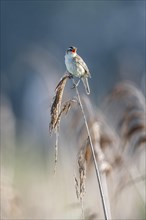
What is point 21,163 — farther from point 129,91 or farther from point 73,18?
point 73,18

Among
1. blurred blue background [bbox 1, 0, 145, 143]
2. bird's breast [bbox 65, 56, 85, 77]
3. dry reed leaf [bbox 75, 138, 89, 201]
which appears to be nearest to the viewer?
dry reed leaf [bbox 75, 138, 89, 201]

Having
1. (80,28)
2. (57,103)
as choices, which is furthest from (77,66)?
(80,28)

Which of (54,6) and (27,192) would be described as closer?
(27,192)

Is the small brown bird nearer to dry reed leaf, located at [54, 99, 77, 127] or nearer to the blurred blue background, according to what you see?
dry reed leaf, located at [54, 99, 77, 127]

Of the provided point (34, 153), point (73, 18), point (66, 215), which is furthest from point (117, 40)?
point (66, 215)

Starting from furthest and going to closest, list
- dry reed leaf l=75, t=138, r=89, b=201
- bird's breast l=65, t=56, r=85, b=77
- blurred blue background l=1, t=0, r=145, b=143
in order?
blurred blue background l=1, t=0, r=145, b=143 < bird's breast l=65, t=56, r=85, b=77 < dry reed leaf l=75, t=138, r=89, b=201

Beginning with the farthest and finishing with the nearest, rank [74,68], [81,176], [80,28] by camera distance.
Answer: [80,28]
[74,68]
[81,176]

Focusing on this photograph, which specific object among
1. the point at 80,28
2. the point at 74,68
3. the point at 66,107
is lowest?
the point at 66,107

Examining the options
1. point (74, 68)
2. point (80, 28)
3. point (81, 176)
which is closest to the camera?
point (81, 176)

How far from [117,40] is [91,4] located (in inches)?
164

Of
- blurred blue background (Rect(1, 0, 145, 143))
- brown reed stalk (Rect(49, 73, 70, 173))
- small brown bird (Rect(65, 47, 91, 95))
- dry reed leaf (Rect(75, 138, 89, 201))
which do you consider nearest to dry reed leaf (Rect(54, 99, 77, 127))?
brown reed stalk (Rect(49, 73, 70, 173))

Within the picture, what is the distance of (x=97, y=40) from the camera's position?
1839 centimetres

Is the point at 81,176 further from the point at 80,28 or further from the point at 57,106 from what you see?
the point at 80,28

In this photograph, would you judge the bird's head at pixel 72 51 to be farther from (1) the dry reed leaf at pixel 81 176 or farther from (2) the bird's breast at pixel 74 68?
(1) the dry reed leaf at pixel 81 176
